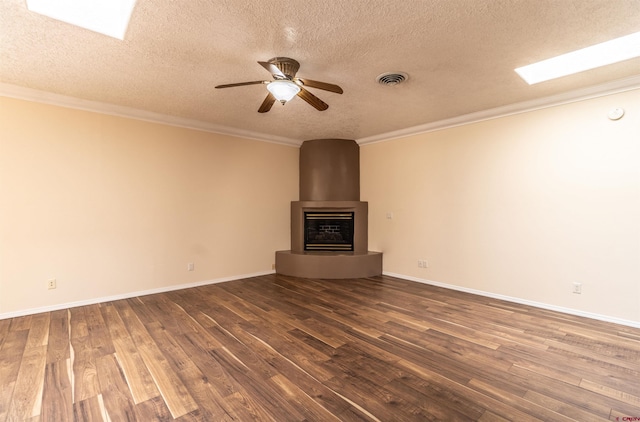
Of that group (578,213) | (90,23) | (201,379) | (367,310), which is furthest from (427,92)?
(201,379)

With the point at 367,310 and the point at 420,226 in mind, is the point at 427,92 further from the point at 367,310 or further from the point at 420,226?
the point at 367,310

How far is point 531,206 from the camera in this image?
11.4ft

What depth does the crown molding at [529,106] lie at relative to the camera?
9.42 feet

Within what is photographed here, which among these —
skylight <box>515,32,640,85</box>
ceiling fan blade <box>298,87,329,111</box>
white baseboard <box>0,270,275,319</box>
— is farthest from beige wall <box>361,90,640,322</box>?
white baseboard <box>0,270,275,319</box>

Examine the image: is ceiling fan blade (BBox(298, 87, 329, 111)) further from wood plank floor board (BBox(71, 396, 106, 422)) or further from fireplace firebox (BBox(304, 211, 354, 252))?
fireplace firebox (BBox(304, 211, 354, 252))

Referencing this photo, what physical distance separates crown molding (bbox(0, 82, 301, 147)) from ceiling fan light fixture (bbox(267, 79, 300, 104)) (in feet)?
7.47

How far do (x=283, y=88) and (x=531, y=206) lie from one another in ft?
10.6

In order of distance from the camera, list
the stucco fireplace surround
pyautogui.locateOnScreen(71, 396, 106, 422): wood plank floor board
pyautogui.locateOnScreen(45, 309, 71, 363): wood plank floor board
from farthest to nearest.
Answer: the stucco fireplace surround
pyautogui.locateOnScreen(45, 309, 71, 363): wood plank floor board
pyautogui.locateOnScreen(71, 396, 106, 422): wood plank floor board

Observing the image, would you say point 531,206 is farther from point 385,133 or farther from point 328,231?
point 328,231

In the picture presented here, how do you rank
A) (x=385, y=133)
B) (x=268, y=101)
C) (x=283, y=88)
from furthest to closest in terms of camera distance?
(x=385, y=133) < (x=268, y=101) < (x=283, y=88)

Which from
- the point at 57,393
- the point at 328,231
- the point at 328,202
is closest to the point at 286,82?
the point at 57,393

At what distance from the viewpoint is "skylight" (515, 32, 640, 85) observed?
242 cm

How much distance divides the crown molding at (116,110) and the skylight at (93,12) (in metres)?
1.75

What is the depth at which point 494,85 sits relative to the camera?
2.96 metres
